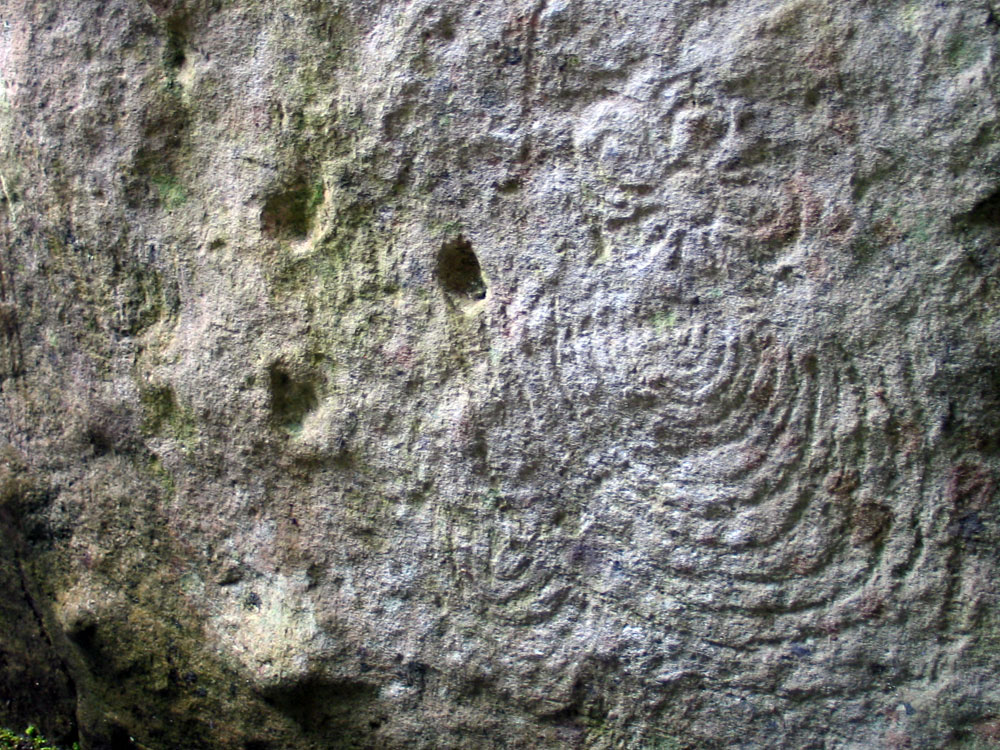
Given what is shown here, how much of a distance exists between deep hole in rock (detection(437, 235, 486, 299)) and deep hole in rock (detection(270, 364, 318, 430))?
1.01 feet

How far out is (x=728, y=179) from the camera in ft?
4.15

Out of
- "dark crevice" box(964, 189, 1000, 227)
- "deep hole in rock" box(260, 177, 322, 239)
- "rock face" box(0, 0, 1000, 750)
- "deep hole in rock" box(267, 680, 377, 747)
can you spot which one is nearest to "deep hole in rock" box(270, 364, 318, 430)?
"rock face" box(0, 0, 1000, 750)

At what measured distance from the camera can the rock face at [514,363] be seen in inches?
47.8

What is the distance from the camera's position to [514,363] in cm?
140

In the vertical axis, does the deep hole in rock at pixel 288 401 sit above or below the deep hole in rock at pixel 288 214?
below

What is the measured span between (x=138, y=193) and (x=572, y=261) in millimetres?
818

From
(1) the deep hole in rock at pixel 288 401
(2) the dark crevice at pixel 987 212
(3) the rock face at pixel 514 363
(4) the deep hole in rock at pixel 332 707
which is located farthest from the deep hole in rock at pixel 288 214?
(2) the dark crevice at pixel 987 212

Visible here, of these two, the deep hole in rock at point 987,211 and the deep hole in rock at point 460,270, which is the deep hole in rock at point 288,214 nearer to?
the deep hole in rock at point 460,270

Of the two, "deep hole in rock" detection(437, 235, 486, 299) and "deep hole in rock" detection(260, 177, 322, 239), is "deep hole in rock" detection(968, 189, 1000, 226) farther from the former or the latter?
"deep hole in rock" detection(260, 177, 322, 239)

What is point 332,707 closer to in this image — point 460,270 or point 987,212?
point 460,270

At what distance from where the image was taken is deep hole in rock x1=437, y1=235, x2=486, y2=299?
144 centimetres

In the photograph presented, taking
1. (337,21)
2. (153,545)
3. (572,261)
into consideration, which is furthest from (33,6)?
(572,261)

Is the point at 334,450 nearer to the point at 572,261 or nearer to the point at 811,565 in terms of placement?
the point at 572,261

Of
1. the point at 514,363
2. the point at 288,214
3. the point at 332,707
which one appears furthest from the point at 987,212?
the point at 332,707
